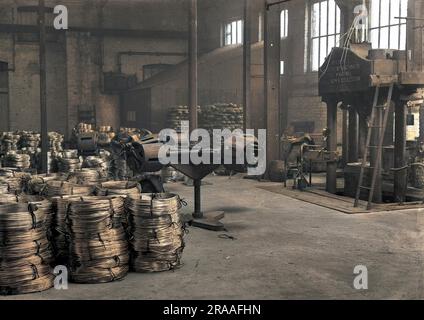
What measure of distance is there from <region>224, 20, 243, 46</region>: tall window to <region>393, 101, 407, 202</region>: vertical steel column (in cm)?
→ 1713

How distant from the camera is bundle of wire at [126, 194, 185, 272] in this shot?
6.55 metres

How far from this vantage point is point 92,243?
620 centimetres

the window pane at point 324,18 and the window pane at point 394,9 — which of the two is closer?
the window pane at point 394,9

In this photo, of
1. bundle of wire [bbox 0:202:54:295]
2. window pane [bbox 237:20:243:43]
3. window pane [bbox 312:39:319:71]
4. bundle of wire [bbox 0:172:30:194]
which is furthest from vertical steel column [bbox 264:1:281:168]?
window pane [bbox 237:20:243:43]

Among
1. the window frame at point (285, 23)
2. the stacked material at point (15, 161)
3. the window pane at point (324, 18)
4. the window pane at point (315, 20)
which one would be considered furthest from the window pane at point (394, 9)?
the stacked material at point (15, 161)

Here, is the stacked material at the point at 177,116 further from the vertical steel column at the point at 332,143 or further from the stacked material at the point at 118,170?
the vertical steel column at the point at 332,143

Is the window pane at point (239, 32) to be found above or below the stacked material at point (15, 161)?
above

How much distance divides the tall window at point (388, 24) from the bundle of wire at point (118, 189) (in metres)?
13.4

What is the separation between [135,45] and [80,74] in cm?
350

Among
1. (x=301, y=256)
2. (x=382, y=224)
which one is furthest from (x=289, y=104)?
(x=301, y=256)

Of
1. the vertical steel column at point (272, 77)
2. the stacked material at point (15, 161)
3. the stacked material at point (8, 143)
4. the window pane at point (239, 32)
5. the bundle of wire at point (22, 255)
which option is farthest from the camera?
the window pane at point (239, 32)

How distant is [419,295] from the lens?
5781 mm

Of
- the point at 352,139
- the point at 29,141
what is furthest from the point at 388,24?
the point at 29,141

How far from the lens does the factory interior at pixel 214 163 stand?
6.20 meters
